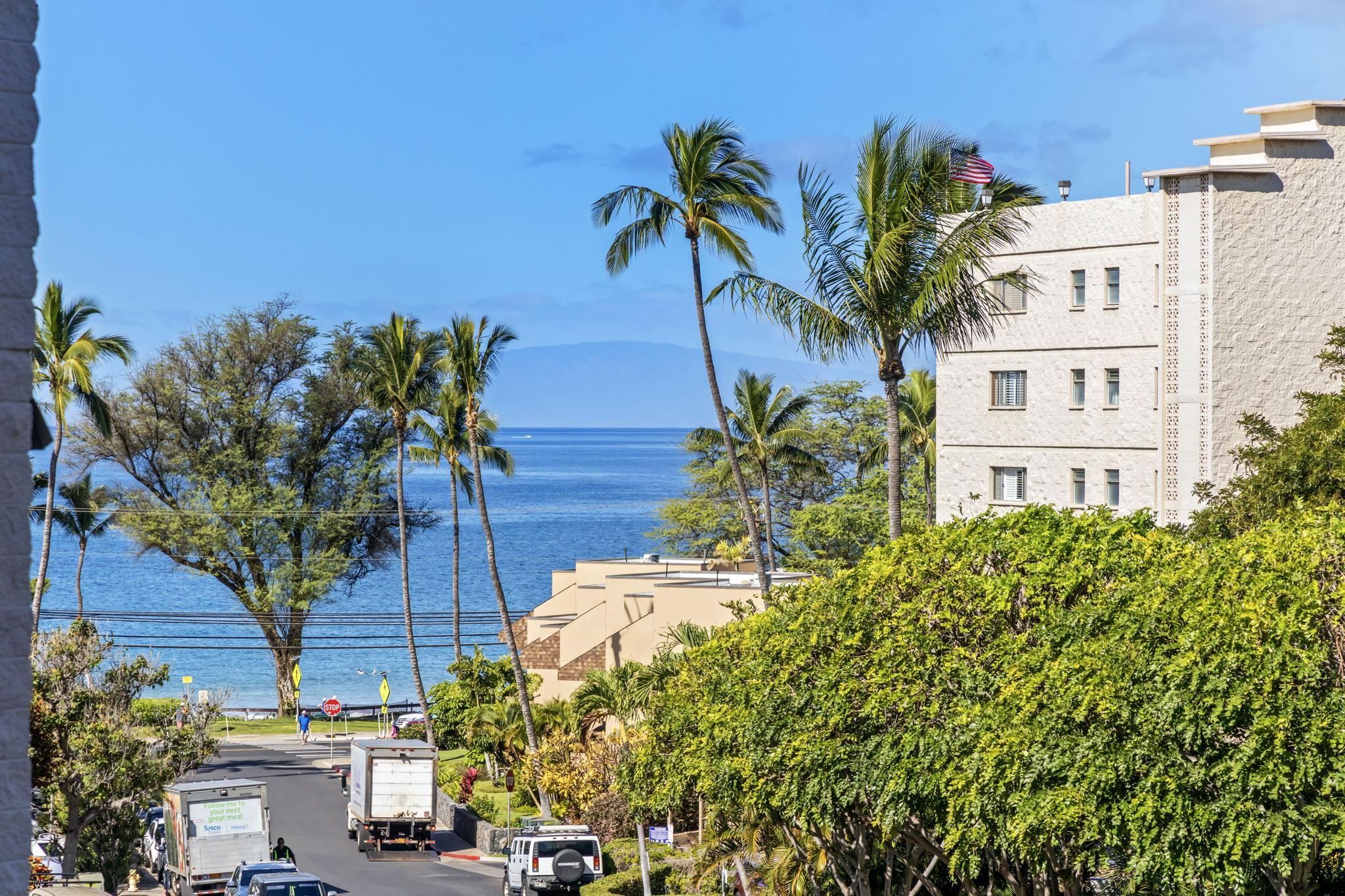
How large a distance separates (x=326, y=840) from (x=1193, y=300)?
1087 inches

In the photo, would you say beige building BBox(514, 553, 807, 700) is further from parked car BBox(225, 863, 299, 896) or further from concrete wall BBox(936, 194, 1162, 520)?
parked car BBox(225, 863, 299, 896)

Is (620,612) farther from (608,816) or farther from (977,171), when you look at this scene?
(977,171)

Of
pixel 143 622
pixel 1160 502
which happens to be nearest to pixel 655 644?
pixel 1160 502

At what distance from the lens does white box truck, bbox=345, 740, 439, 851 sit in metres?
39.4

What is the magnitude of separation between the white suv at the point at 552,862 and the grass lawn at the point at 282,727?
33.0m

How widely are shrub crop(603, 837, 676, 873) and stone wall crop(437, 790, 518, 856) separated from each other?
3735 mm

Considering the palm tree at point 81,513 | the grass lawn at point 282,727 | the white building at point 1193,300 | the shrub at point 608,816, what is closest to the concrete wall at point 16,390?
the shrub at point 608,816

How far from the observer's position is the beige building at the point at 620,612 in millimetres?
40812

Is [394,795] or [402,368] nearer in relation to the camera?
[394,795]

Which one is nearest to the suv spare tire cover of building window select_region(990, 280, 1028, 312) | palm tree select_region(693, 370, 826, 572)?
building window select_region(990, 280, 1028, 312)

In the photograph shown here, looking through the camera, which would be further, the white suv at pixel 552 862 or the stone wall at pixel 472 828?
the stone wall at pixel 472 828

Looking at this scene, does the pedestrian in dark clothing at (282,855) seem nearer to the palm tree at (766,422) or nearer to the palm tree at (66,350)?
the palm tree at (66,350)

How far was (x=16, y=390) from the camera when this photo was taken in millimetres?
6172

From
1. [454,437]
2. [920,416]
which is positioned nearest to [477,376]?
[454,437]
